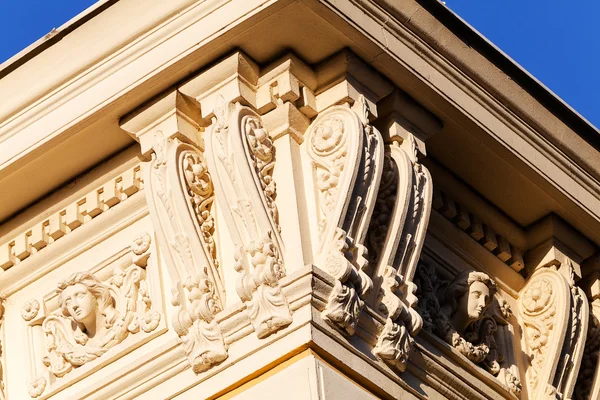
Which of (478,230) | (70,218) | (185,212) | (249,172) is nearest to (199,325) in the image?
(185,212)

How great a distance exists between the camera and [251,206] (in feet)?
27.2

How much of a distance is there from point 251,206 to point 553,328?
154 cm

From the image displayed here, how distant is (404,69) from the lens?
28.4 ft

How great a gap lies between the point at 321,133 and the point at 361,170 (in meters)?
0.25

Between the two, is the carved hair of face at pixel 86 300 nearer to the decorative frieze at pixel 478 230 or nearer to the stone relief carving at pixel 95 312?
the stone relief carving at pixel 95 312

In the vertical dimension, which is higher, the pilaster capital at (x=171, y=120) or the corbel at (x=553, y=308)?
the pilaster capital at (x=171, y=120)

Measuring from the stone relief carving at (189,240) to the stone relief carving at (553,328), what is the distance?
1471 millimetres

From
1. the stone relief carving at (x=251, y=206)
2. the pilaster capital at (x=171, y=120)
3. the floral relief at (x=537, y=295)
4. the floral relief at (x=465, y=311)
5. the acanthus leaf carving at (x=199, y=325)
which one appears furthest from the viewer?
the floral relief at (x=537, y=295)

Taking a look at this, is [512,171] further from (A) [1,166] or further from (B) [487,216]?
(A) [1,166]

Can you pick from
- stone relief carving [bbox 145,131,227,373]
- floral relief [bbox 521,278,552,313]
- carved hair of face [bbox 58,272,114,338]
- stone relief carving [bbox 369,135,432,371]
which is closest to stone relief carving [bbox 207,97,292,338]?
stone relief carving [bbox 145,131,227,373]

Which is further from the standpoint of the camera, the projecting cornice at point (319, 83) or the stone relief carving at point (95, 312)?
the stone relief carving at point (95, 312)

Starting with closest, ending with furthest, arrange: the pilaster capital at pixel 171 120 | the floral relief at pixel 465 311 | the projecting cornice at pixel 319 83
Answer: the projecting cornice at pixel 319 83 < the pilaster capital at pixel 171 120 < the floral relief at pixel 465 311

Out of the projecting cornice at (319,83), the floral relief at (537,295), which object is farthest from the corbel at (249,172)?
the floral relief at (537,295)

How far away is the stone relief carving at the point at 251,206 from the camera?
807cm
